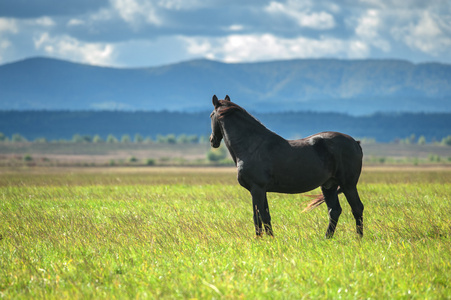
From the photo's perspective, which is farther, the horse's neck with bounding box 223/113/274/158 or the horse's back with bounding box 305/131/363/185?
the horse's back with bounding box 305/131/363/185

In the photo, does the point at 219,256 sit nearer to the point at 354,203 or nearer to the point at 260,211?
the point at 260,211

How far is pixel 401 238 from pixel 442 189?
10781 millimetres

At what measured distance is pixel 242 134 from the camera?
988cm

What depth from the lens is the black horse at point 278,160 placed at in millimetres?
9648

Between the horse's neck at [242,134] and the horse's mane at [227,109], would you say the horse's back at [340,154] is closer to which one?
the horse's neck at [242,134]

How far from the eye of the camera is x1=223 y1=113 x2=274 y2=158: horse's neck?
980 centimetres

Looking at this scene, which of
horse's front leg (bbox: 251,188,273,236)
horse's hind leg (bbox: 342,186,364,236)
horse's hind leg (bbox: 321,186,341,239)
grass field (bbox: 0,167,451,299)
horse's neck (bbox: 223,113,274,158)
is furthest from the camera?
horse's hind leg (bbox: 321,186,341,239)

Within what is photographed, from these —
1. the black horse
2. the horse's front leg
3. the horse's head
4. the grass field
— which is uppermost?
the horse's head

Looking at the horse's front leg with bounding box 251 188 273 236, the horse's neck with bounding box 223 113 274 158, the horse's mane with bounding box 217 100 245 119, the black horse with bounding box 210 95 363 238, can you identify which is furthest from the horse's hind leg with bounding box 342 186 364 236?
the horse's mane with bounding box 217 100 245 119

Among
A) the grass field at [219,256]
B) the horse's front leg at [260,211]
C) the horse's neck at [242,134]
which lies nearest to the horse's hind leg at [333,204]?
the grass field at [219,256]

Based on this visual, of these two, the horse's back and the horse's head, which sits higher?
the horse's head

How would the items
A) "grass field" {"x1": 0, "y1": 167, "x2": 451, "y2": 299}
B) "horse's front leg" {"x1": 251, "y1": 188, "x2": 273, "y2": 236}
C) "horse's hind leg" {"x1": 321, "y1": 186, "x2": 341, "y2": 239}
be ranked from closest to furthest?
"grass field" {"x1": 0, "y1": 167, "x2": 451, "y2": 299} < "horse's front leg" {"x1": 251, "y1": 188, "x2": 273, "y2": 236} < "horse's hind leg" {"x1": 321, "y1": 186, "x2": 341, "y2": 239}

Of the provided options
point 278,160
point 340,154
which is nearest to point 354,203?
point 340,154

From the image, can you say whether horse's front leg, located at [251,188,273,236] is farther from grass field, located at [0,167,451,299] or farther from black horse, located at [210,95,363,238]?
grass field, located at [0,167,451,299]
